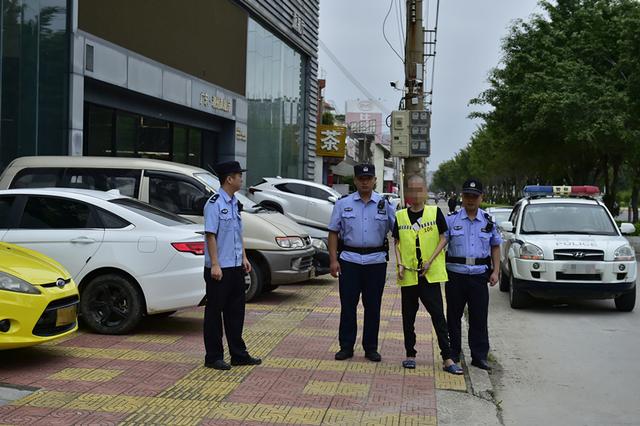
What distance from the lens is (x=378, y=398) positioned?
605 centimetres

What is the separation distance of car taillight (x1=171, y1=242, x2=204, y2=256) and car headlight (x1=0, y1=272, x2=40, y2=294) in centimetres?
186

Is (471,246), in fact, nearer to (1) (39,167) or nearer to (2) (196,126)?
(1) (39,167)

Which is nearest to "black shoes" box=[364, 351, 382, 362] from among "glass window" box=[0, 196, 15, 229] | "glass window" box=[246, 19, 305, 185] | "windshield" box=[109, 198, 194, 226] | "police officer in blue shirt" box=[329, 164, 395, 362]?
"police officer in blue shirt" box=[329, 164, 395, 362]

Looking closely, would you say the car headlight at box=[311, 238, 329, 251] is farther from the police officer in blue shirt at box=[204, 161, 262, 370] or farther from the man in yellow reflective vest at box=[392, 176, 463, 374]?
the police officer in blue shirt at box=[204, 161, 262, 370]

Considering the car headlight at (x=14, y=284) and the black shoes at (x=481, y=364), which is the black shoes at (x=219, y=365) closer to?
the car headlight at (x=14, y=284)

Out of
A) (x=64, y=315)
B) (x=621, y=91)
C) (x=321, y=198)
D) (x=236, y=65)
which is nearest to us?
(x=64, y=315)

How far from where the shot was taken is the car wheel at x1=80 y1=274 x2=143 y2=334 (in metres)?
8.00

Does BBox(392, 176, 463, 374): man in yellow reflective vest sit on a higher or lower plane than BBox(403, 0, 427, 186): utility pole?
lower

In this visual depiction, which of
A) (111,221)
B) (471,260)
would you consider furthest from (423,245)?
(111,221)

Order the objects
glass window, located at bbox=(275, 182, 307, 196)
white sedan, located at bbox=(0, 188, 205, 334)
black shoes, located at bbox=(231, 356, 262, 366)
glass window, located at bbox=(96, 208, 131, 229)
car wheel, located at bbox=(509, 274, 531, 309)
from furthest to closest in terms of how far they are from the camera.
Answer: glass window, located at bbox=(275, 182, 307, 196) < car wheel, located at bbox=(509, 274, 531, 309) < glass window, located at bbox=(96, 208, 131, 229) < white sedan, located at bbox=(0, 188, 205, 334) < black shoes, located at bbox=(231, 356, 262, 366)

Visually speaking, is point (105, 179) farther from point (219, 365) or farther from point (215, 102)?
point (215, 102)

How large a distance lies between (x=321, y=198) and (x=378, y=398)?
10.3 meters

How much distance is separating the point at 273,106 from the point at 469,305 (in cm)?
2131

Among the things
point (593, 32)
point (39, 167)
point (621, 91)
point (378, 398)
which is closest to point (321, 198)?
point (39, 167)
